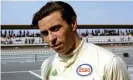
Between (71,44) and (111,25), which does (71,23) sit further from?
(111,25)

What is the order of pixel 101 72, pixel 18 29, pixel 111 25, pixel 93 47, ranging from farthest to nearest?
pixel 111 25
pixel 18 29
pixel 93 47
pixel 101 72

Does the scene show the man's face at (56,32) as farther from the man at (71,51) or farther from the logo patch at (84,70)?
the logo patch at (84,70)

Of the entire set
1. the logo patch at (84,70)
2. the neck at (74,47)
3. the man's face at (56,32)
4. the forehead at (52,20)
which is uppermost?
the forehead at (52,20)

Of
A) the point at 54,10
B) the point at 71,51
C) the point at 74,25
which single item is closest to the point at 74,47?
the point at 71,51

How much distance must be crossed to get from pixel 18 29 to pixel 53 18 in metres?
37.4

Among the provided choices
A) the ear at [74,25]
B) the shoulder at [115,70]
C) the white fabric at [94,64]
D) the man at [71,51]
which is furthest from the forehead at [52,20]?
the shoulder at [115,70]

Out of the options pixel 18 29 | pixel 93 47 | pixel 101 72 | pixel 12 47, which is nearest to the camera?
pixel 101 72

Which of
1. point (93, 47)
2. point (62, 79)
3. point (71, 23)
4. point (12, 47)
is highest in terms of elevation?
point (71, 23)

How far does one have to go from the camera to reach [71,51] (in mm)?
2131

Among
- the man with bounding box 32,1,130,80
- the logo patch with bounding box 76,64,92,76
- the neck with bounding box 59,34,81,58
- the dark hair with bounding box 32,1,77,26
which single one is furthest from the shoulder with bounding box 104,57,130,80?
the dark hair with bounding box 32,1,77,26

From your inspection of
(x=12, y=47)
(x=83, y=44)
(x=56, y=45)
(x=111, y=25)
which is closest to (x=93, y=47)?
(x=83, y=44)

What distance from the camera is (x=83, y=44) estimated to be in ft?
7.07

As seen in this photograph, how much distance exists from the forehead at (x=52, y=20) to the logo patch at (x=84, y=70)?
11.6 inches

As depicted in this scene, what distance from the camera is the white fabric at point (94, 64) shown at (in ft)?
6.47
